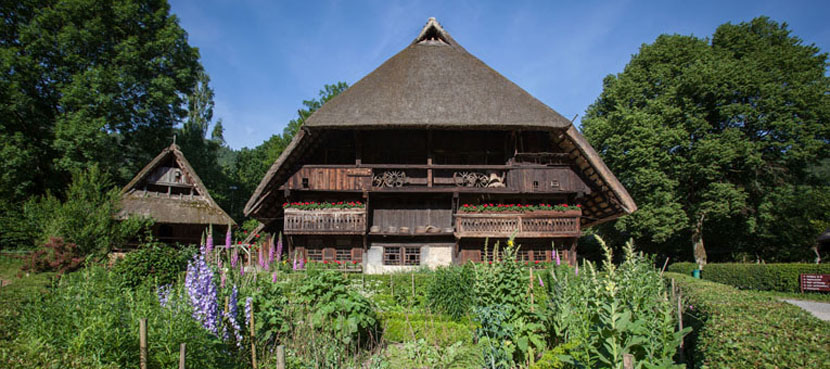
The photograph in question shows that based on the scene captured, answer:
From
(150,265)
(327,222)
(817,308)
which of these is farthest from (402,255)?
(817,308)

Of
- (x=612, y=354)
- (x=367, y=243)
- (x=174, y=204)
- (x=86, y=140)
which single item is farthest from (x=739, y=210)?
(x=86, y=140)

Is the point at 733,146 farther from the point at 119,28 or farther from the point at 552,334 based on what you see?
the point at 119,28

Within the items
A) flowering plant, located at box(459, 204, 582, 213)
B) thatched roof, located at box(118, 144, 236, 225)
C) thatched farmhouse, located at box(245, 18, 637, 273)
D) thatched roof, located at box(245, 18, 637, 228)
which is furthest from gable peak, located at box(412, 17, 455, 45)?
thatched roof, located at box(118, 144, 236, 225)

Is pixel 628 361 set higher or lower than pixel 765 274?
higher

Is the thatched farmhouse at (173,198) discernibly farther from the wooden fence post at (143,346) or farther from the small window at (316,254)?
the wooden fence post at (143,346)

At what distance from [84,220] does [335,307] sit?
11.2 meters

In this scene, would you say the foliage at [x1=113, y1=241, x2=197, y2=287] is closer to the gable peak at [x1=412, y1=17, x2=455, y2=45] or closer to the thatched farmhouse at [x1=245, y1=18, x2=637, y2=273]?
the thatched farmhouse at [x1=245, y1=18, x2=637, y2=273]

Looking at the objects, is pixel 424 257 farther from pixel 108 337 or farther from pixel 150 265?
pixel 108 337

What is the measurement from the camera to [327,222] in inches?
610

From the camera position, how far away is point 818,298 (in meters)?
14.1

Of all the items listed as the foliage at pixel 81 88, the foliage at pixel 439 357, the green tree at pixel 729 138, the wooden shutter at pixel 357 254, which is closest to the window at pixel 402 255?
the wooden shutter at pixel 357 254

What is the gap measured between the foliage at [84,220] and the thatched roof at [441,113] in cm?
446

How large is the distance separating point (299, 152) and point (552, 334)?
1282 centimetres

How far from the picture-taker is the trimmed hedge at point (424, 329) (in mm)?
6418
